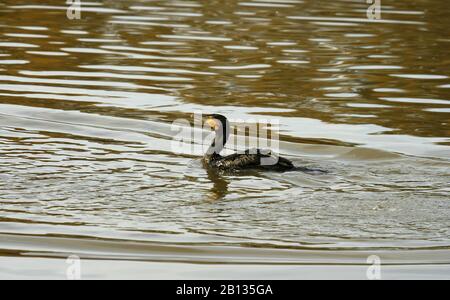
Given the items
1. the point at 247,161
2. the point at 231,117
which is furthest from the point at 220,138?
the point at 231,117

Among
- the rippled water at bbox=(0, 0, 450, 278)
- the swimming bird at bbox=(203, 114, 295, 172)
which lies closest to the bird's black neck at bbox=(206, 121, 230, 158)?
the swimming bird at bbox=(203, 114, 295, 172)

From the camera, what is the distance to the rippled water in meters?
9.32

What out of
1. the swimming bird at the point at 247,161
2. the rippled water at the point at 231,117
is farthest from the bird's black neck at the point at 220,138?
the rippled water at the point at 231,117

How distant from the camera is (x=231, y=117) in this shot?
15.4 m

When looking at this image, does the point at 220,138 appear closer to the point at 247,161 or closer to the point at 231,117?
the point at 247,161

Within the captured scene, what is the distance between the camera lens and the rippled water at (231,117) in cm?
932

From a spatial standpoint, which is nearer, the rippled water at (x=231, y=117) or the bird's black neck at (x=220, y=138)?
the rippled water at (x=231, y=117)

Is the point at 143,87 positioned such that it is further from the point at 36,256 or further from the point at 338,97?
the point at 36,256

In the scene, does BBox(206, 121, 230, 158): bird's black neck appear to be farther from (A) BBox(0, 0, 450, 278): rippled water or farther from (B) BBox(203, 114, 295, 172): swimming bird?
(A) BBox(0, 0, 450, 278): rippled water

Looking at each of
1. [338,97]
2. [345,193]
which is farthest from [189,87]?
[345,193]

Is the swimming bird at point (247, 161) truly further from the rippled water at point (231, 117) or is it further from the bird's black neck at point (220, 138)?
the rippled water at point (231, 117)

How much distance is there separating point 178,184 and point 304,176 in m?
1.45

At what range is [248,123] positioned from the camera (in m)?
15.0

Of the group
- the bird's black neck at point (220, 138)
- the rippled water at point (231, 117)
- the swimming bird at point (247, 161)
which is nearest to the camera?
the rippled water at point (231, 117)
